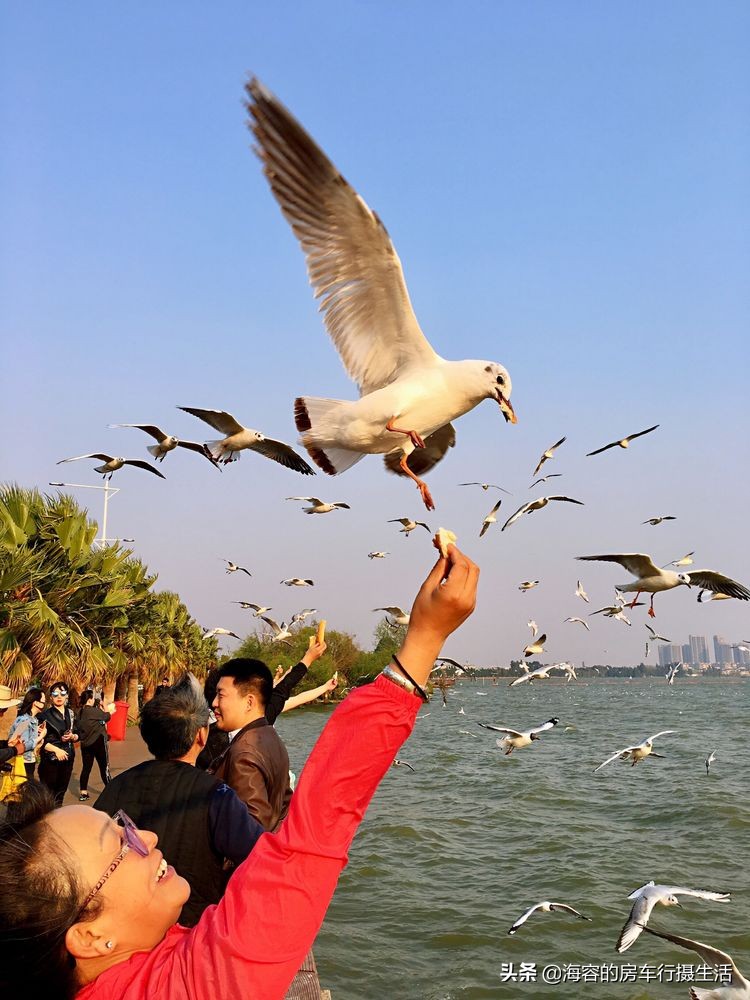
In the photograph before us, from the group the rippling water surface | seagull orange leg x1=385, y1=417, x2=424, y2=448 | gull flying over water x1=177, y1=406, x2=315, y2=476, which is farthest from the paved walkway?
seagull orange leg x1=385, y1=417, x2=424, y2=448

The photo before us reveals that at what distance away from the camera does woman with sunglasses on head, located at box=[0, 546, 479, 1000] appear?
1165 mm

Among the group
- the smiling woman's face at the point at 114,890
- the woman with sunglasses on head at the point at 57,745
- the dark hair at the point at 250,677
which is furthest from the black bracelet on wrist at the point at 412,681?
the woman with sunglasses on head at the point at 57,745

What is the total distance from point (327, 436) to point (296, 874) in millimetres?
2362

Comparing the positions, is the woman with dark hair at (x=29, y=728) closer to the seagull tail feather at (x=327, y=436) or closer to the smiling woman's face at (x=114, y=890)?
the seagull tail feather at (x=327, y=436)

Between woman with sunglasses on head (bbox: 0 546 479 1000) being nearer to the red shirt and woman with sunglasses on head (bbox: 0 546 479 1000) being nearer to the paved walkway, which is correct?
the red shirt

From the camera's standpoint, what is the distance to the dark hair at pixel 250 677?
363 centimetres

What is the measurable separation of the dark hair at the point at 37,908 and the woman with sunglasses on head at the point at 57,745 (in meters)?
8.72

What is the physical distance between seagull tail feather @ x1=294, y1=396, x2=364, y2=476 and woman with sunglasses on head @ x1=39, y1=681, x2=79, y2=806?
283 inches

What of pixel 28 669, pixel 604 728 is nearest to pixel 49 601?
pixel 28 669

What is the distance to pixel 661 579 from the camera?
7824 millimetres

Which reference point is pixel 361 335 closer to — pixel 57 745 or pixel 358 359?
pixel 358 359

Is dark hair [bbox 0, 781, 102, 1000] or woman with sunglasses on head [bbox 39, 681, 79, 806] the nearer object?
dark hair [bbox 0, 781, 102, 1000]

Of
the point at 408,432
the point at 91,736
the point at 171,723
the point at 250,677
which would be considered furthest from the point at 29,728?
the point at 408,432

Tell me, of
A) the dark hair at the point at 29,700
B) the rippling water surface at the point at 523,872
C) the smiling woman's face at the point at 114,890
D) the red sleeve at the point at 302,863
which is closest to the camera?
the red sleeve at the point at 302,863
